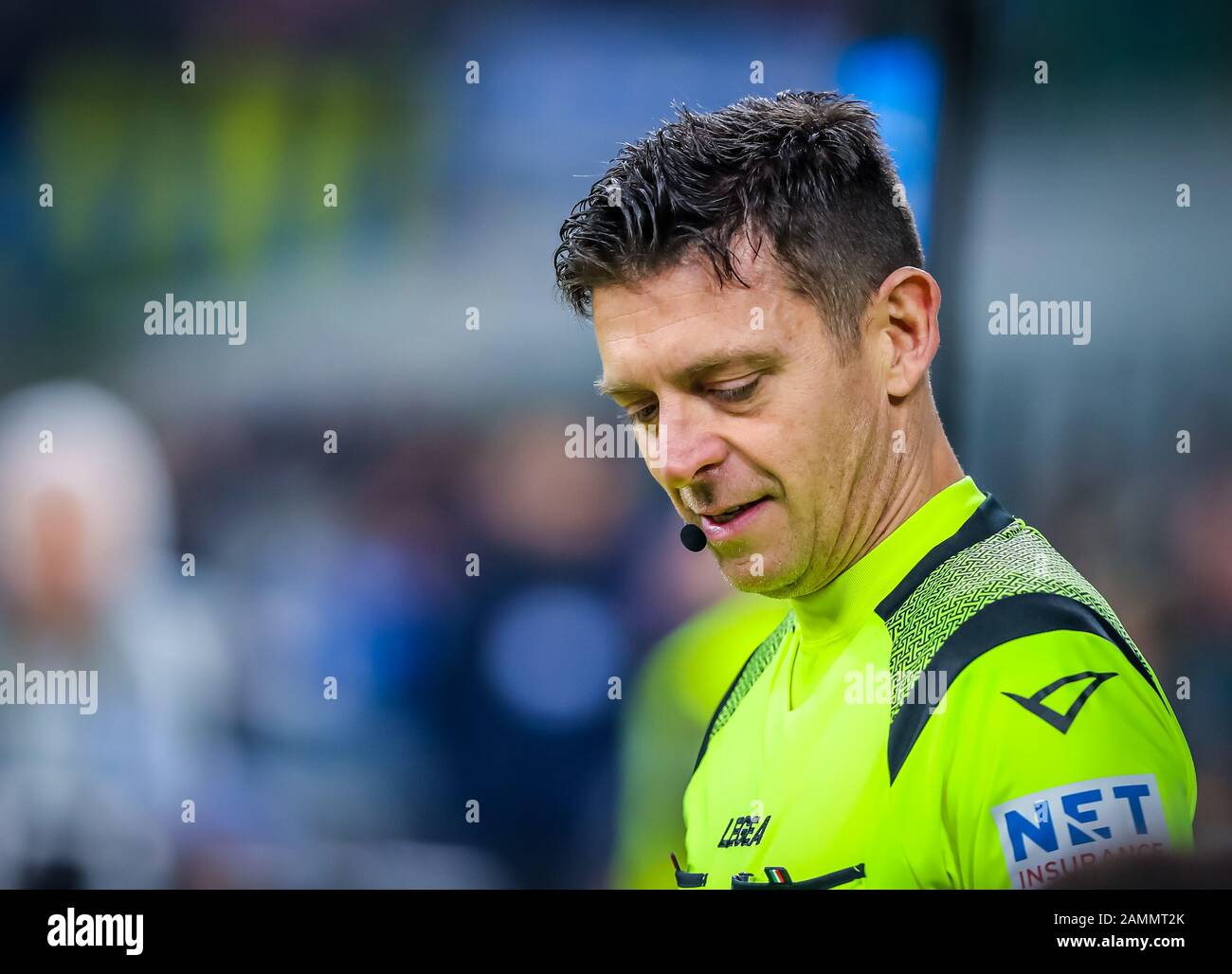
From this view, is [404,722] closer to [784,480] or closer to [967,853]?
[784,480]

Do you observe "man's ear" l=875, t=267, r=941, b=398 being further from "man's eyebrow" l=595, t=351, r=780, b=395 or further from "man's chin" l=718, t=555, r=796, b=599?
"man's chin" l=718, t=555, r=796, b=599

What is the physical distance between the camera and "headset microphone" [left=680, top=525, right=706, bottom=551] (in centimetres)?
181

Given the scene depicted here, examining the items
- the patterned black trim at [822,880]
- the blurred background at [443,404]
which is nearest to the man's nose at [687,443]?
the patterned black trim at [822,880]

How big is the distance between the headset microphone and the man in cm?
5

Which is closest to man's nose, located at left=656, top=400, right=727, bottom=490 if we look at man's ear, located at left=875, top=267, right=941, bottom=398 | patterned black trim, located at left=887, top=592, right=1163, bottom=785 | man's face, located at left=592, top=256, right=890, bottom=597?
man's face, located at left=592, top=256, right=890, bottom=597

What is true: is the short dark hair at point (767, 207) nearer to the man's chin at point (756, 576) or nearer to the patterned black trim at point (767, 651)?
the man's chin at point (756, 576)

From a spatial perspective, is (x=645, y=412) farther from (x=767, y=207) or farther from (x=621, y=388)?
(x=767, y=207)

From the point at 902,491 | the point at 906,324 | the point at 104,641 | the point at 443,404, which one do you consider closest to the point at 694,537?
the point at 902,491

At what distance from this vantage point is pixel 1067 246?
2.75 metres

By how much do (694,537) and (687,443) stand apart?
0.15 meters

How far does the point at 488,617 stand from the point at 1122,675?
5.73 ft

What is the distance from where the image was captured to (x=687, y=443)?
183 cm
